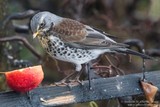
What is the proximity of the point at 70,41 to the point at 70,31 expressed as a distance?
2.9 inches

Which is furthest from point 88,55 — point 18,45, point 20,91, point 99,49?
point 18,45

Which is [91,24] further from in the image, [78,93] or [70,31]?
[78,93]

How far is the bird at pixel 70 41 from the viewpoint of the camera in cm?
317

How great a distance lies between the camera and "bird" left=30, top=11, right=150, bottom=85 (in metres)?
3.17

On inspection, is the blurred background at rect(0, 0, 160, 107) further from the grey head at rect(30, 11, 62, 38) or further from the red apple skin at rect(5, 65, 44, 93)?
the red apple skin at rect(5, 65, 44, 93)

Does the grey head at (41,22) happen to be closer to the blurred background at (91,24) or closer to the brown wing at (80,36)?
the brown wing at (80,36)

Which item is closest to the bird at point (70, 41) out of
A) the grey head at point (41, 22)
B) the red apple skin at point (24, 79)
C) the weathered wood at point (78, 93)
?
the grey head at point (41, 22)

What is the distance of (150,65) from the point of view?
4773 millimetres

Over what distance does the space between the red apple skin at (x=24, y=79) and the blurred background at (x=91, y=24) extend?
826 millimetres

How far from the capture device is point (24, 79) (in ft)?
8.96

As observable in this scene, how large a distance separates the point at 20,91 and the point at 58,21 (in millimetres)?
690

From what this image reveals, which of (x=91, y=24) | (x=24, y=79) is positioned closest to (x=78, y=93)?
(x=24, y=79)

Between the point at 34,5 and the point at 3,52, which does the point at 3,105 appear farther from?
the point at 34,5

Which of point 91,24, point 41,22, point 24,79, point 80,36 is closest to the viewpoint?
point 24,79
